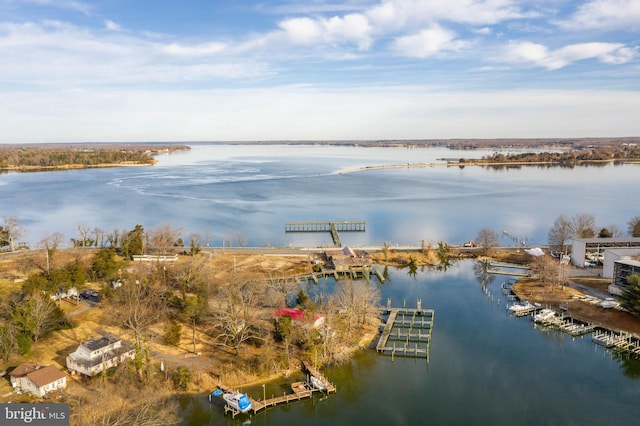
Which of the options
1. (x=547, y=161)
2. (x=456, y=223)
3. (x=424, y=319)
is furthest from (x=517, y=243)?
(x=547, y=161)

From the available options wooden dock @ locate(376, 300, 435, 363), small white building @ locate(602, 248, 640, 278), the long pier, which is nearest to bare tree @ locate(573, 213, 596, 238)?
small white building @ locate(602, 248, 640, 278)

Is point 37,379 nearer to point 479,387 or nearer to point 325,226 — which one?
point 479,387

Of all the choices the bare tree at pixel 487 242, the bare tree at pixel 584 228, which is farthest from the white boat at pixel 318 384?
the bare tree at pixel 584 228

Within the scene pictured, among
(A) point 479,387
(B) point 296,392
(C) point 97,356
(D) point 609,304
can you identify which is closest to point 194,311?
(C) point 97,356

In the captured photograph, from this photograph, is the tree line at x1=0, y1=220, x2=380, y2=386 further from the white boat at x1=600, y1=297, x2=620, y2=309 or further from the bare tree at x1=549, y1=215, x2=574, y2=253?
the bare tree at x1=549, y1=215, x2=574, y2=253

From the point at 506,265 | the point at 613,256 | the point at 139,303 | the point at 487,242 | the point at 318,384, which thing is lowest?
the point at 318,384

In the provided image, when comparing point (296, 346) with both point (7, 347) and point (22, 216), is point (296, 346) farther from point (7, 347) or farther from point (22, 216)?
point (22, 216)
